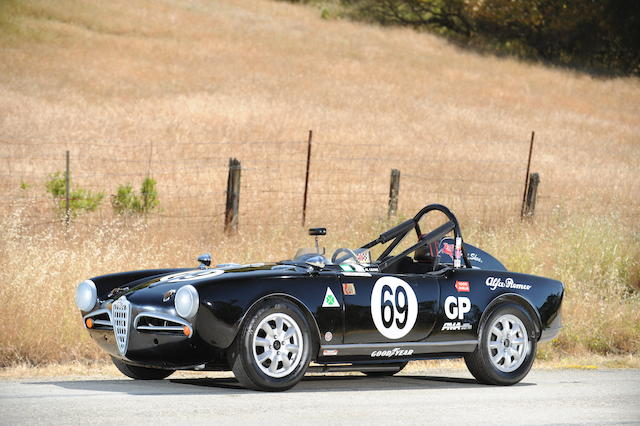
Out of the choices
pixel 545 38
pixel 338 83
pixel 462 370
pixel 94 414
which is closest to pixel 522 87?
pixel 338 83

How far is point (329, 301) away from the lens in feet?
24.5

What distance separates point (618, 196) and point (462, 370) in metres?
14.0

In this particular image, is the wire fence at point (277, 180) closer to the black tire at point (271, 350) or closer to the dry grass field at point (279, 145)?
the dry grass field at point (279, 145)

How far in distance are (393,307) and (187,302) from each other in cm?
169

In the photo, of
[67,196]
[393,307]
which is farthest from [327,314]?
[67,196]

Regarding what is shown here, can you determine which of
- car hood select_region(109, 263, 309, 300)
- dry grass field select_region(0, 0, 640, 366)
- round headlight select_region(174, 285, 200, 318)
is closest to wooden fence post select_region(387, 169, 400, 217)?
dry grass field select_region(0, 0, 640, 366)

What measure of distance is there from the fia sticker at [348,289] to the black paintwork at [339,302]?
0.7 inches

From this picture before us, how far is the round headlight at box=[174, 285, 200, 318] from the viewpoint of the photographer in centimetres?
693

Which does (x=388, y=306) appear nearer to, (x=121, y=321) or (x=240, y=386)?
(x=240, y=386)

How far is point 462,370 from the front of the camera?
962 cm

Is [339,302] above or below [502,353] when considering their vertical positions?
above

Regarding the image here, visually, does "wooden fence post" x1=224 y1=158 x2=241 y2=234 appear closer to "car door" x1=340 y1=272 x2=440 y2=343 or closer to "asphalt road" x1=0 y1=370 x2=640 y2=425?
"asphalt road" x1=0 y1=370 x2=640 y2=425

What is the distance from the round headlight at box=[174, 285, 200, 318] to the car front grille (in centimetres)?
47

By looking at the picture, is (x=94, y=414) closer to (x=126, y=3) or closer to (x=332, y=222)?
(x=332, y=222)
